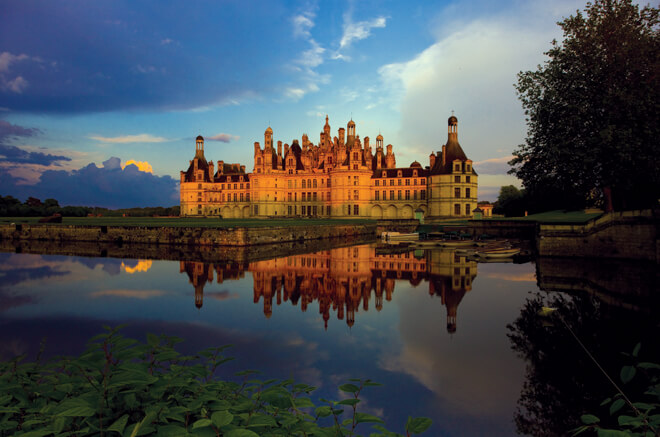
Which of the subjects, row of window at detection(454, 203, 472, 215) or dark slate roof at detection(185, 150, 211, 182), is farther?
dark slate roof at detection(185, 150, 211, 182)

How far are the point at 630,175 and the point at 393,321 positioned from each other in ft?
55.5

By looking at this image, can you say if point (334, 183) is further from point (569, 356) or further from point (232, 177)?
point (569, 356)

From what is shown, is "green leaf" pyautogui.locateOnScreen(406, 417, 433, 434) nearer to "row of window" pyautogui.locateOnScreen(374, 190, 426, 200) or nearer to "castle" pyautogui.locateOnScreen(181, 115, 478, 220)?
"castle" pyautogui.locateOnScreen(181, 115, 478, 220)

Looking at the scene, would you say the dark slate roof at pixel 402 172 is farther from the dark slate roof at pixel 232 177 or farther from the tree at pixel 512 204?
the dark slate roof at pixel 232 177

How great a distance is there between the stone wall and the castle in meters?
35.3

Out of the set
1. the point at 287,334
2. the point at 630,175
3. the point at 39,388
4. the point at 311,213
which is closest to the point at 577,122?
the point at 630,175

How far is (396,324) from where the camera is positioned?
962cm

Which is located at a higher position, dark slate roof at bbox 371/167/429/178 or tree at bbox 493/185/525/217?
dark slate roof at bbox 371/167/429/178

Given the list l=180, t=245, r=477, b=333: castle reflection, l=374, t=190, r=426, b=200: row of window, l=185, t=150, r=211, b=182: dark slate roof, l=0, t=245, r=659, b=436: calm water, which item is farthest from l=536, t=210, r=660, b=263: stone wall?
l=185, t=150, r=211, b=182: dark slate roof

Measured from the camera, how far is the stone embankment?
28.4 m

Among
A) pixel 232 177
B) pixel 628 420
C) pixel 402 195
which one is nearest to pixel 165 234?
pixel 628 420

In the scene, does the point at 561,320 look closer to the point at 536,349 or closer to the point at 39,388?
the point at 536,349

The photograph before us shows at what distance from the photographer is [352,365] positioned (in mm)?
6871

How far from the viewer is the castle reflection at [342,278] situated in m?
12.0
